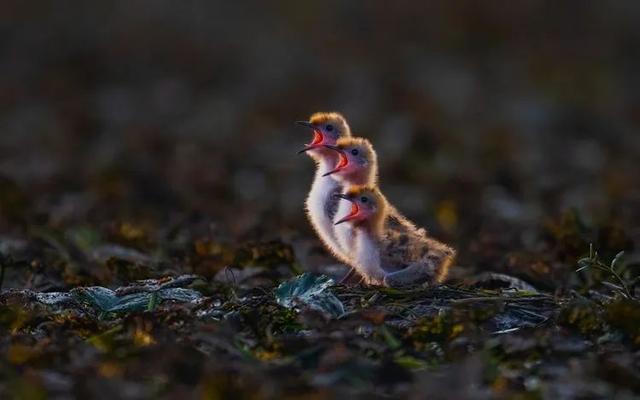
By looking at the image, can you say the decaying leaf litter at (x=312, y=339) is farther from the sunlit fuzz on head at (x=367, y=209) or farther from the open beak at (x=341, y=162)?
the open beak at (x=341, y=162)

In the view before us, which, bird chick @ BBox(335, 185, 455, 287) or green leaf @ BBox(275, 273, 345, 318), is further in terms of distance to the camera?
bird chick @ BBox(335, 185, 455, 287)

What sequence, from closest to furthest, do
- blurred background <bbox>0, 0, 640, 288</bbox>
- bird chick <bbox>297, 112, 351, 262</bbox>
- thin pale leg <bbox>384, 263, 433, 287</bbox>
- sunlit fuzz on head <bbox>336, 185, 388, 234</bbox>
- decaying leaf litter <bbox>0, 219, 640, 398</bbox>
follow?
decaying leaf litter <bbox>0, 219, 640, 398</bbox>
thin pale leg <bbox>384, 263, 433, 287</bbox>
sunlit fuzz on head <bbox>336, 185, 388, 234</bbox>
bird chick <bbox>297, 112, 351, 262</bbox>
blurred background <bbox>0, 0, 640, 288</bbox>

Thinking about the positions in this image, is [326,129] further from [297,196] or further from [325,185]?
[297,196]

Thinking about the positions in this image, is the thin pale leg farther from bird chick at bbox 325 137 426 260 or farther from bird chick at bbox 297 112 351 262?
bird chick at bbox 325 137 426 260

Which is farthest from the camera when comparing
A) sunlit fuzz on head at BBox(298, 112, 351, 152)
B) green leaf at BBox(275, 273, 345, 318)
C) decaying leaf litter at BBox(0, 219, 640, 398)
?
sunlit fuzz on head at BBox(298, 112, 351, 152)

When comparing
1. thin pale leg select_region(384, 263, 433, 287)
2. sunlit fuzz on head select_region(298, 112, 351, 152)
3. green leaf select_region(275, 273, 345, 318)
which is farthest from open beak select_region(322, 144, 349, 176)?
green leaf select_region(275, 273, 345, 318)

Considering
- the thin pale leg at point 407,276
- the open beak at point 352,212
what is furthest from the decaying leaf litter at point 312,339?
the open beak at point 352,212

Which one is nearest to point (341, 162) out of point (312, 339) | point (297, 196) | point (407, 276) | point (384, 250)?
point (384, 250)

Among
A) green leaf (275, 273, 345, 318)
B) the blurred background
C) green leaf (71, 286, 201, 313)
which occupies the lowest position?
green leaf (71, 286, 201, 313)
